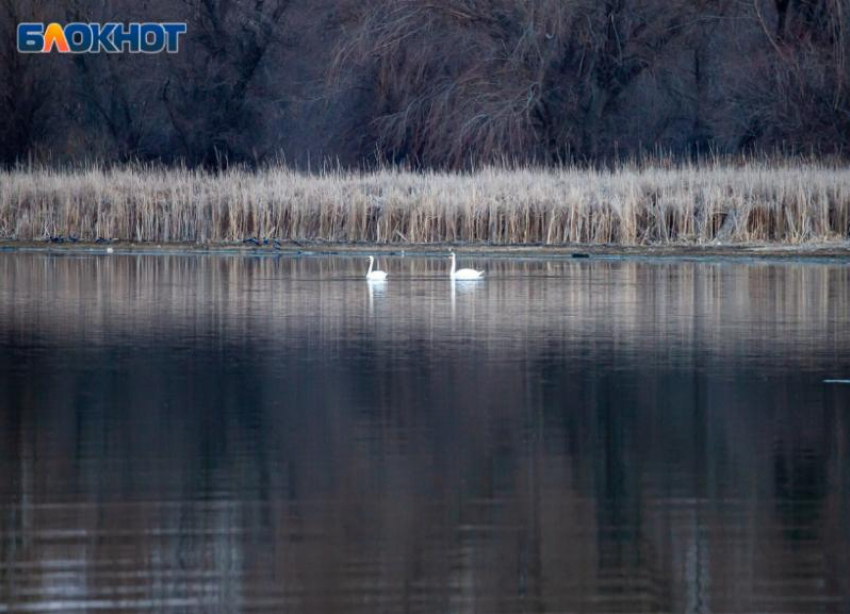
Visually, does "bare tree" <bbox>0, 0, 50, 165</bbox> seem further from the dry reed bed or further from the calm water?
the calm water

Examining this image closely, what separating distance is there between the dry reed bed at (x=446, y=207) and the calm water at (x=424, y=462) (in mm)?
10204

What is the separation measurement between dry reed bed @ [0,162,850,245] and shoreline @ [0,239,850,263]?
1.42ft

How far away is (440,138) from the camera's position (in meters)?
38.4

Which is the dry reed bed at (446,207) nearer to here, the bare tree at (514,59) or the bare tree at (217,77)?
the bare tree at (514,59)

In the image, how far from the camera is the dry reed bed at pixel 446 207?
25.8m

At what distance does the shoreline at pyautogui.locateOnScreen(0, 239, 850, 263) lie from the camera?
24.4m

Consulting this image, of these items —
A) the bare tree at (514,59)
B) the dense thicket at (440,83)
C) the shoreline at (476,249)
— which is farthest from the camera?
the bare tree at (514,59)

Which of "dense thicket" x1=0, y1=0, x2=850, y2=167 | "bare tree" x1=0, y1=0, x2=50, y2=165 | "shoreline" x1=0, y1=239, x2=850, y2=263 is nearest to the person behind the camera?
"shoreline" x1=0, y1=239, x2=850, y2=263

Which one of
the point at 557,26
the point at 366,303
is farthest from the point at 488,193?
the point at 557,26

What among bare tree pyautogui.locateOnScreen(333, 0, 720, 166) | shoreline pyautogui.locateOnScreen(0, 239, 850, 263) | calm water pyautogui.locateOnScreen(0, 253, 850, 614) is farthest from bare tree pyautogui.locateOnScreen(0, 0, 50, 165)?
calm water pyautogui.locateOnScreen(0, 253, 850, 614)

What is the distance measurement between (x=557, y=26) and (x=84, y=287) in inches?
879

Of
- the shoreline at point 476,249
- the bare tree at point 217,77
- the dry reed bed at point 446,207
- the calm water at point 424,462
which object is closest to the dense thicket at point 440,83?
the bare tree at point 217,77

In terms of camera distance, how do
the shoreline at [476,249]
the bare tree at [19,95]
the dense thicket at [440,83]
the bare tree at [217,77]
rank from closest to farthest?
the shoreline at [476,249], the dense thicket at [440,83], the bare tree at [19,95], the bare tree at [217,77]

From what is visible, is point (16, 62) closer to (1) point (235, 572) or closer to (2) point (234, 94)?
(2) point (234, 94)
